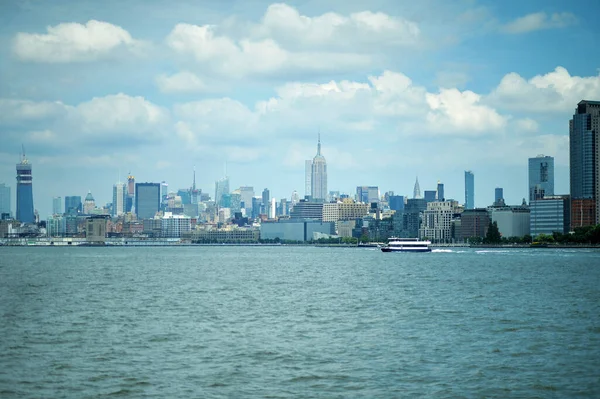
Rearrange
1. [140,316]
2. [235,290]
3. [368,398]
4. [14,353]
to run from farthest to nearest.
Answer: [235,290]
[140,316]
[14,353]
[368,398]

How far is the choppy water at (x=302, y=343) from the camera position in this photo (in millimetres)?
29984

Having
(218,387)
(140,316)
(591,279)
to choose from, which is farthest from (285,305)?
(591,279)

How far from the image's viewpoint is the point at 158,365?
3384 cm

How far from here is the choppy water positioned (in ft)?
98.4

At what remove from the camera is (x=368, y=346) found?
125 feet

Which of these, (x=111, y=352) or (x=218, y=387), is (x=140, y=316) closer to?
(x=111, y=352)

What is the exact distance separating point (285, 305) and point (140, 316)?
33.8 feet

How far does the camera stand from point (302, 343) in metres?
39.2

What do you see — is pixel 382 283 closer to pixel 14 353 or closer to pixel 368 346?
pixel 368 346

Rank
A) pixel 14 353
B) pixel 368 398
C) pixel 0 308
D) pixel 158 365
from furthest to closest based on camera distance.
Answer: pixel 0 308
pixel 14 353
pixel 158 365
pixel 368 398

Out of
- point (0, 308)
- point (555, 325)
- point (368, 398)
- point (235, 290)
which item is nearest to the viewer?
point (368, 398)

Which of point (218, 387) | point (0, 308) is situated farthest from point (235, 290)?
point (218, 387)

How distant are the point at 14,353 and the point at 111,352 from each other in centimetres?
400

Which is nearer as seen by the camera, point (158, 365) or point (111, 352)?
point (158, 365)
